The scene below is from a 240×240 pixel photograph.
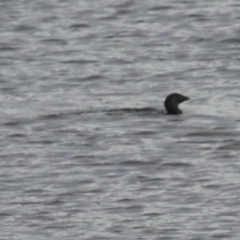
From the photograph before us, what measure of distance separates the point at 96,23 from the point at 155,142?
27.8 ft

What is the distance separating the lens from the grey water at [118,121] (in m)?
15.6

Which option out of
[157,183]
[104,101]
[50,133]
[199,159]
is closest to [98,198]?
[157,183]

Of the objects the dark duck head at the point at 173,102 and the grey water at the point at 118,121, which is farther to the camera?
the dark duck head at the point at 173,102

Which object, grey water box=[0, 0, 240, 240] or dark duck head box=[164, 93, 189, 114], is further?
dark duck head box=[164, 93, 189, 114]

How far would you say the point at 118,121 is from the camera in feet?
66.0

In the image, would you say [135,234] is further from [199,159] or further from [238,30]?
[238,30]

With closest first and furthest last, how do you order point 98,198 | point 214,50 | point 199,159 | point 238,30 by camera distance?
1. point 98,198
2. point 199,159
3. point 214,50
4. point 238,30

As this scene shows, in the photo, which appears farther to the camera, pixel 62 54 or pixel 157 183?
pixel 62 54

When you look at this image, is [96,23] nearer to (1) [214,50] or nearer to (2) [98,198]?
(1) [214,50]

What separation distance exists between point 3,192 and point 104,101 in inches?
197

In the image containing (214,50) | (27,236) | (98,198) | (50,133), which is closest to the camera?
(27,236)

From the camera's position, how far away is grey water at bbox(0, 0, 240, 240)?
51.3ft

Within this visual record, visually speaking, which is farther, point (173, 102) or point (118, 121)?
point (173, 102)

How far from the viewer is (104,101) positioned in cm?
2134
